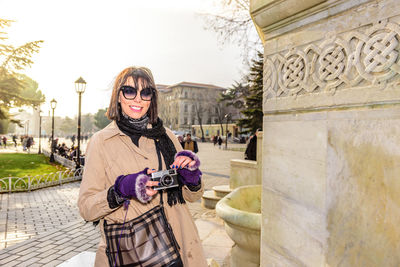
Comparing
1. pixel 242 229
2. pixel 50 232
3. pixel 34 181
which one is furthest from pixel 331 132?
pixel 34 181

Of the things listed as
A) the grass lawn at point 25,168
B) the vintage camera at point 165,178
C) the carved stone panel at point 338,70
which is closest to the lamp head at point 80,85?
the grass lawn at point 25,168

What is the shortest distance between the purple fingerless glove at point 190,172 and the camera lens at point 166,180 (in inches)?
7.4

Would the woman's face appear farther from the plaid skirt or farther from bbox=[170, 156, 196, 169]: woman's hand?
the plaid skirt

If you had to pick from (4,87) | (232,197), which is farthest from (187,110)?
(232,197)

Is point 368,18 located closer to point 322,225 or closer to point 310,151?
point 310,151

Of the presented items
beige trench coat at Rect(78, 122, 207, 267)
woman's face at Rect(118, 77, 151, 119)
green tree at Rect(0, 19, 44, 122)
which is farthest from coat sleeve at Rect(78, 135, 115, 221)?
green tree at Rect(0, 19, 44, 122)

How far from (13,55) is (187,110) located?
6678 cm

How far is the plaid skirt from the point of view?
1452mm

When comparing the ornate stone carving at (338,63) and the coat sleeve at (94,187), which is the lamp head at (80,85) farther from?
the ornate stone carving at (338,63)

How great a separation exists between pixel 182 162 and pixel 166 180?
17cm

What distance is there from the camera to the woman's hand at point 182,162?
155 centimetres

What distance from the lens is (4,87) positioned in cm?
1884

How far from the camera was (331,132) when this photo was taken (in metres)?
1.63

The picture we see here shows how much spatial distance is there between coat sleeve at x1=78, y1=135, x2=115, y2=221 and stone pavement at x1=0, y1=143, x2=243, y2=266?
274 centimetres
